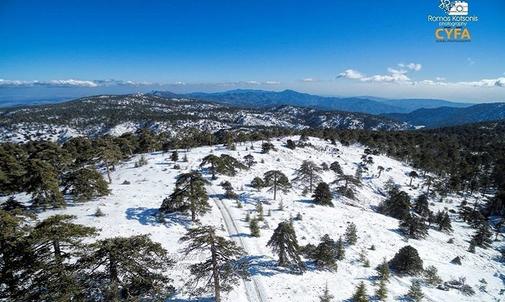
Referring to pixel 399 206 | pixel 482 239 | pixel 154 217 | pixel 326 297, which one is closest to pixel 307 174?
pixel 399 206

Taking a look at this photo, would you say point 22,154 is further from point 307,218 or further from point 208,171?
point 307,218

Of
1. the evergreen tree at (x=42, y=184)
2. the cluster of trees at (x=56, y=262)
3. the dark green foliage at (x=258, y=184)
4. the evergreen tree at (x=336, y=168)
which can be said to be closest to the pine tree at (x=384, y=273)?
the cluster of trees at (x=56, y=262)

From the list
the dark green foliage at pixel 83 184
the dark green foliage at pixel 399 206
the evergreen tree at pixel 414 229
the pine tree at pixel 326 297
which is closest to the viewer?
the pine tree at pixel 326 297

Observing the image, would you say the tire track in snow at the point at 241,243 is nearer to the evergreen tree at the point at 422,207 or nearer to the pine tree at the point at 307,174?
the pine tree at the point at 307,174

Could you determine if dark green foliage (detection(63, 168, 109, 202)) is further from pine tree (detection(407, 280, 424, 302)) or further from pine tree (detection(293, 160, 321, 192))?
pine tree (detection(407, 280, 424, 302))

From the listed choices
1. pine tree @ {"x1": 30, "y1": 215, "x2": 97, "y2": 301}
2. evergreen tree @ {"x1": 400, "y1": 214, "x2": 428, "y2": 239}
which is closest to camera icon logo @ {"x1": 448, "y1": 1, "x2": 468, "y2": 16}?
evergreen tree @ {"x1": 400, "y1": 214, "x2": 428, "y2": 239}
